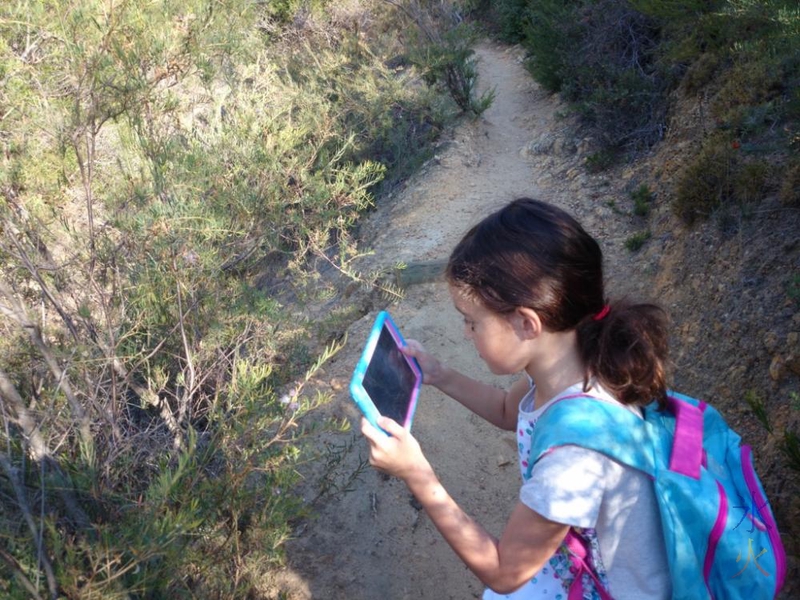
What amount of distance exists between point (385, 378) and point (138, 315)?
1.25m

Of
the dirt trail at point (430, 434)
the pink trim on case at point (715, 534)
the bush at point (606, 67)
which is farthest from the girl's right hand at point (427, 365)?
the bush at point (606, 67)

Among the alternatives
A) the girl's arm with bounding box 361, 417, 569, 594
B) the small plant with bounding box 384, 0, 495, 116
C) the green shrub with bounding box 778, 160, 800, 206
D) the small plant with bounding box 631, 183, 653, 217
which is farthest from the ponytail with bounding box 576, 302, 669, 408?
the small plant with bounding box 384, 0, 495, 116

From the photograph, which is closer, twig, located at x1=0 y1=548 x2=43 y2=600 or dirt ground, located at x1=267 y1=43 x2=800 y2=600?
twig, located at x1=0 y1=548 x2=43 y2=600

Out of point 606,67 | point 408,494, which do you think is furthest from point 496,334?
point 606,67

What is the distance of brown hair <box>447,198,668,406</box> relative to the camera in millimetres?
1453

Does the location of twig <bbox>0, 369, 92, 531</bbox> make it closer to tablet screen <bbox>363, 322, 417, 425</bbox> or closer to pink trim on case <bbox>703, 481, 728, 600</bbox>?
tablet screen <bbox>363, 322, 417, 425</bbox>

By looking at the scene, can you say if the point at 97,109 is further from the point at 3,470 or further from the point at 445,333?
the point at 445,333

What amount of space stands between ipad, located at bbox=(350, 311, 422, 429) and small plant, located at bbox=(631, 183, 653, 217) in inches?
153

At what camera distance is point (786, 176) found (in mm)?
3693

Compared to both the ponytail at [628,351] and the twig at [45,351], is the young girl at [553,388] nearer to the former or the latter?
the ponytail at [628,351]

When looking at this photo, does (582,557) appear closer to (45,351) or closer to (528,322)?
(528,322)

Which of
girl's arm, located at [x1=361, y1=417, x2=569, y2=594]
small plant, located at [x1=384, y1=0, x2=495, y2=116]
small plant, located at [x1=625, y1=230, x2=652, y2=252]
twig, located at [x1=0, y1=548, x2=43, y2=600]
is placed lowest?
small plant, located at [x1=625, y1=230, x2=652, y2=252]

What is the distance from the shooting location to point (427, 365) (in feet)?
6.15

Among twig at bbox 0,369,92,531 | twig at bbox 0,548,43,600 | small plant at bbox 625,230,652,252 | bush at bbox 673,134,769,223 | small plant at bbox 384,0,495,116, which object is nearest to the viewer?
twig at bbox 0,548,43,600
